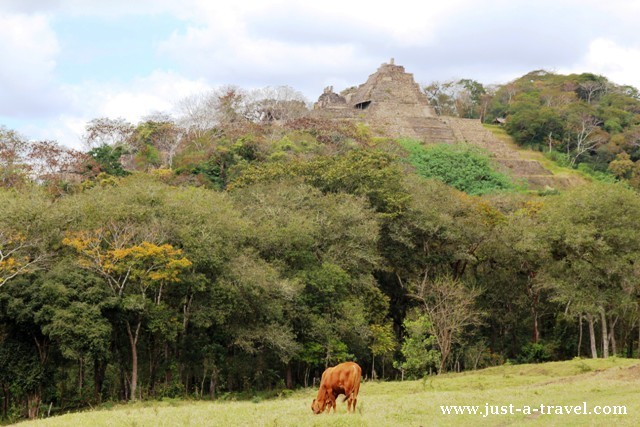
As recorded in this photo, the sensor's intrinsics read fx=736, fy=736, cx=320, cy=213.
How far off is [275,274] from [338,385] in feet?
48.5

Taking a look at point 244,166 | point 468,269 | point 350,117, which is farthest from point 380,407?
point 350,117

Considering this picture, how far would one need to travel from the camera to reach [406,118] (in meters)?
67.6

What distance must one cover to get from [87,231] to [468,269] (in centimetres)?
2248

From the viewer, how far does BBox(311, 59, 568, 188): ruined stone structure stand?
209 ft

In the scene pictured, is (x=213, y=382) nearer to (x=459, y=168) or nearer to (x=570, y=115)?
(x=459, y=168)

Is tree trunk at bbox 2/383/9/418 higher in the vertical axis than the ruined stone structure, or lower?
lower

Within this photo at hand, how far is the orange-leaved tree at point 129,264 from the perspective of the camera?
2634 cm

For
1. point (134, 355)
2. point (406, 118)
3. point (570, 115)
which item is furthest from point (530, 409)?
point (570, 115)

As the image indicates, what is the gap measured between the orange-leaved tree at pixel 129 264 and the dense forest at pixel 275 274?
0.09 metres

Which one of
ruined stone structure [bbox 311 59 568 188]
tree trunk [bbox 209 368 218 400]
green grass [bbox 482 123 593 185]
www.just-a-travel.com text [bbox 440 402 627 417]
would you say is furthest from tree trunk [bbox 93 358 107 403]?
green grass [bbox 482 123 593 185]

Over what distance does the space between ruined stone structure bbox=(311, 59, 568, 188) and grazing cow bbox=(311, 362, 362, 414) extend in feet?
153

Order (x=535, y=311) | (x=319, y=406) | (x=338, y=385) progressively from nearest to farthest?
(x=338, y=385) < (x=319, y=406) < (x=535, y=311)

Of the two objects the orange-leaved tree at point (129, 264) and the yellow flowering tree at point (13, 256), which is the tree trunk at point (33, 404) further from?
the yellow flowering tree at point (13, 256)

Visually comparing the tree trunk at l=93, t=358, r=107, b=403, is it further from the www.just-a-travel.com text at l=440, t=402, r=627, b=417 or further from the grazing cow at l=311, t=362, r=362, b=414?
the www.just-a-travel.com text at l=440, t=402, r=627, b=417
